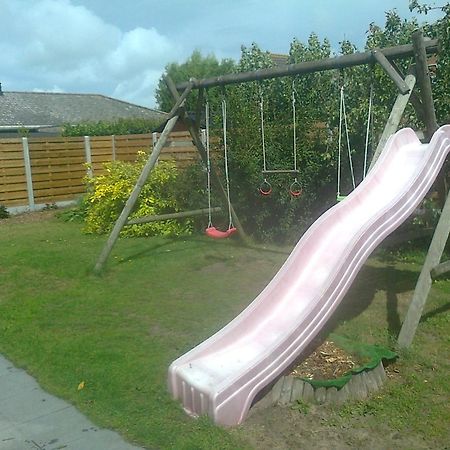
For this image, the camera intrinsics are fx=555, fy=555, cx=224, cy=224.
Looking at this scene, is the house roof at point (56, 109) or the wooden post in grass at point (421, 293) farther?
the house roof at point (56, 109)

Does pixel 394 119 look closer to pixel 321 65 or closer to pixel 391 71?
pixel 391 71

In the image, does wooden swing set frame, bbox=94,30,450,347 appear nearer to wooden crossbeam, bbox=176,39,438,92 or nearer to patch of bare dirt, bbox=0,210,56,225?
wooden crossbeam, bbox=176,39,438,92

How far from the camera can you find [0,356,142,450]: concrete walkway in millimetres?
3490

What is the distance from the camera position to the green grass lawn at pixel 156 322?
368cm

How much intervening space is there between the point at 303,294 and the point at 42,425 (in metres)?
2.13

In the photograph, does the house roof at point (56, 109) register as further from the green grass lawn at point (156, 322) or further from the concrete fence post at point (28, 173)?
the green grass lawn at point (156, 322)

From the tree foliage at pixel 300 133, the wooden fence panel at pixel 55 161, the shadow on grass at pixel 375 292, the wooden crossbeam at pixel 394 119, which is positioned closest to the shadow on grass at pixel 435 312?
the shadow on grass at pixel 375 292

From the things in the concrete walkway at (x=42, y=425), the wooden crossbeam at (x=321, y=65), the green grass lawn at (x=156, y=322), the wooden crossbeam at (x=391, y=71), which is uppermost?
the wooden crossbeam at (x=321, y=65)

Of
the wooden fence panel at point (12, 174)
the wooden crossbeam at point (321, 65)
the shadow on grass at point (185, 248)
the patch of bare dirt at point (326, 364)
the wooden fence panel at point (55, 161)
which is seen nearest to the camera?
the patch of bare dirt at point (326, 364)

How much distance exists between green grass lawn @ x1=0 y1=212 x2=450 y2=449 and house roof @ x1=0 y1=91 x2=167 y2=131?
71.0ft

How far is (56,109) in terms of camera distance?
3500 cm

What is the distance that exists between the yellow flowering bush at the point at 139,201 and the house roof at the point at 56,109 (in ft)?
59.7

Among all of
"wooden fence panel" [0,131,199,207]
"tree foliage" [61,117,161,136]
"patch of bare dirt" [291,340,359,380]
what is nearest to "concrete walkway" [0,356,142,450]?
"patch of bare dirt" [291,340,359,380]

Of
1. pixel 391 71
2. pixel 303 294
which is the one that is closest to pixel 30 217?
pixel 391 71
